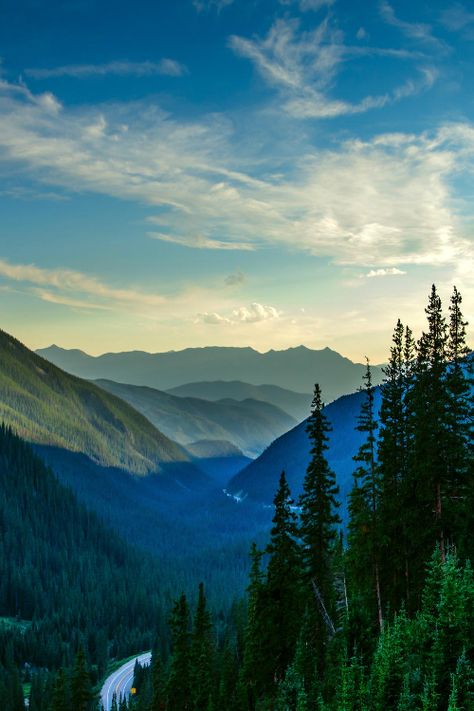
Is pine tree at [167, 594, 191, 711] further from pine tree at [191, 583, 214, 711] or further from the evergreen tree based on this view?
the evergreen tree

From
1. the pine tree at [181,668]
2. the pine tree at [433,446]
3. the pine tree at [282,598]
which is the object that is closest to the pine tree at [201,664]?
the pine tree at [181,668]

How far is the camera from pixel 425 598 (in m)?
32.3

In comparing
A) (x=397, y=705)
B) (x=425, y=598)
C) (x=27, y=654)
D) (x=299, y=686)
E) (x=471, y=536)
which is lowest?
(x=27, y=654)

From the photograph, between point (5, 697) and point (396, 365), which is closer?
point (396, 365)

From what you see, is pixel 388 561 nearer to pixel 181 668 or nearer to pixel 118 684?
pixel 181 668

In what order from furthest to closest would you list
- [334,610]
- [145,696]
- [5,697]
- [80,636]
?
[80,636] < [5,697] < [145,696] < [334,610]

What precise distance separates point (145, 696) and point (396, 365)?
7524 cm

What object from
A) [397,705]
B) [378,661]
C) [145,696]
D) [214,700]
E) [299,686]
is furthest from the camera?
[145,696]

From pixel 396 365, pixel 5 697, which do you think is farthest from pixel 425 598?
pixel 5 697

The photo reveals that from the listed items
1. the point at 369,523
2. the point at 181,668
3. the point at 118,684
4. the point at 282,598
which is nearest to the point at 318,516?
the point at 369,523

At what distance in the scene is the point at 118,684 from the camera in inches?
5236

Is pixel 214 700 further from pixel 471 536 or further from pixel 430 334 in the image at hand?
pixel 430 334

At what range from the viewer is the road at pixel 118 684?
123 metres

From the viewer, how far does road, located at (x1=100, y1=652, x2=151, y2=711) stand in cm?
12344
